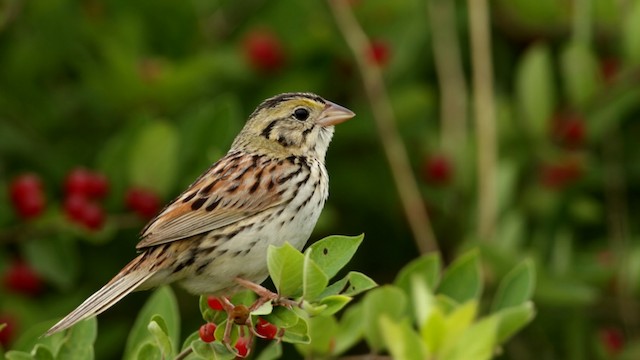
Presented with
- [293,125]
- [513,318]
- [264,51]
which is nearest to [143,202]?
[293,125]

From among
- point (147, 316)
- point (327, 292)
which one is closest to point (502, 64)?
point (147, 316)

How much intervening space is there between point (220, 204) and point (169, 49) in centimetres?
191

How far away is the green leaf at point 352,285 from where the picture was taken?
125 inches

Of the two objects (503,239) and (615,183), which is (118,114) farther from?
(615,183)

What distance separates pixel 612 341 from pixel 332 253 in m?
2.66

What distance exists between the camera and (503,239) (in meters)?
5.44

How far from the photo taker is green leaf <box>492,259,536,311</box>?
3875 millimetres

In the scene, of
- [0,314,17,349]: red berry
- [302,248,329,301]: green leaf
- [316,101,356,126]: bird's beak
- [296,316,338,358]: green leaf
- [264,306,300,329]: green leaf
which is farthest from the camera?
[0,314,17,349]: red berry

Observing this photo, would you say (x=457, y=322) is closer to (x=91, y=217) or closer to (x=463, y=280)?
(x=463, y=280)

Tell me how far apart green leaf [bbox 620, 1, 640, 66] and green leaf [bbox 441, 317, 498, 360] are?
2602mm

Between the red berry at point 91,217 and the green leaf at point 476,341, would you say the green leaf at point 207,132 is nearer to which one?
the red berry at point 91,217

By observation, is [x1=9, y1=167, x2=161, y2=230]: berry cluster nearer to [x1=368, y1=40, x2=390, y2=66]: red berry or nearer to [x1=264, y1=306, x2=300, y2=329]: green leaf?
[x1=368, y1=40, x2=390, y2=66]: red berry

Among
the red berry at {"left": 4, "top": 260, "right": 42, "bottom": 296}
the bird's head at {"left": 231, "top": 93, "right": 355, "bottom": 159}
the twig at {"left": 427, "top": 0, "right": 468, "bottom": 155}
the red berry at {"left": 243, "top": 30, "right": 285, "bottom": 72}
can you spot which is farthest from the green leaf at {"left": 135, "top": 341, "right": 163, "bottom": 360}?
the twig at {"left": 427, "top": 0, "right": 468, "bottom": 155}

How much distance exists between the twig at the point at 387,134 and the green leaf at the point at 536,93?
514 mm
